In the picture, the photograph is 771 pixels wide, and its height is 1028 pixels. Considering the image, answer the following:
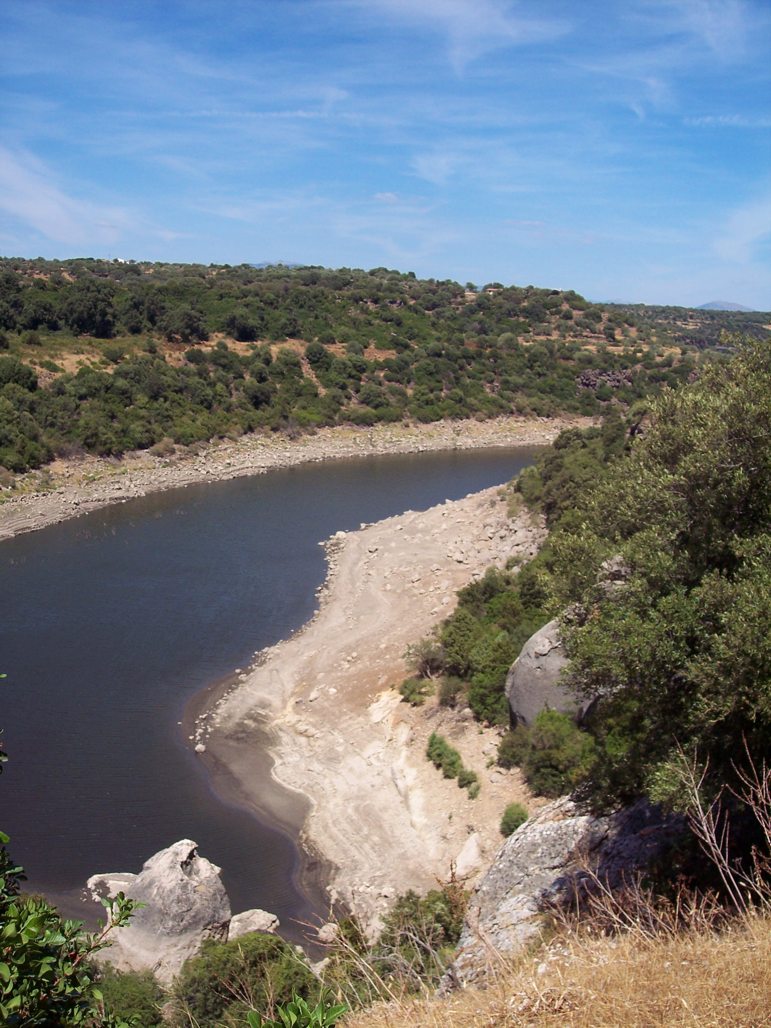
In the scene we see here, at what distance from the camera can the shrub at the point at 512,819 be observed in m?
13.6

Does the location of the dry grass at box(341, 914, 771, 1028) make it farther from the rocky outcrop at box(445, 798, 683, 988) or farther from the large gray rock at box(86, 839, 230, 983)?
the large gray rock at box(86, 839, 230, 983)

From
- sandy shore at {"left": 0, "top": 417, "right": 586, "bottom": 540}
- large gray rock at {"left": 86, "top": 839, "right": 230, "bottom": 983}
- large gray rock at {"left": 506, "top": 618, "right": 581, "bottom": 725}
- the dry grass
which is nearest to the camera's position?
the dry grass

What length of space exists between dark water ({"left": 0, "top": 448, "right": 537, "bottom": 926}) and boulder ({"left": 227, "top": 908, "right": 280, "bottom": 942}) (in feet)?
2.33

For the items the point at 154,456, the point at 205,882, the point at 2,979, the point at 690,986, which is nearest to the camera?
the point at 2,979

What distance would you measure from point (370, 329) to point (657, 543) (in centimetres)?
6806

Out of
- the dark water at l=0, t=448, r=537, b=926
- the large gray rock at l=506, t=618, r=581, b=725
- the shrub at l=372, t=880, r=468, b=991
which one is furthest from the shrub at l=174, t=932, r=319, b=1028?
the large gray rock at l=506, t=618, r=581, b=725

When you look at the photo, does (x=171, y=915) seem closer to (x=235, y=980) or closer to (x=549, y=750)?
(x=235, y=980)

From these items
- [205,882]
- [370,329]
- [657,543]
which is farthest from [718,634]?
[370,329]

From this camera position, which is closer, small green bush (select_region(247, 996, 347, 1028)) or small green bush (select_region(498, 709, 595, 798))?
small green bush (select_region(247, 996, 347, 1028))

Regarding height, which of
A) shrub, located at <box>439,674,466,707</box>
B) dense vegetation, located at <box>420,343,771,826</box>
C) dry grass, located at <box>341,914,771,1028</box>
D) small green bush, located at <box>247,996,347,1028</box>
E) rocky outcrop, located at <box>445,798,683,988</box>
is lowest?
shrub, located at <box>439,674,466,707</box>

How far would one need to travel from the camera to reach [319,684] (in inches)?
833

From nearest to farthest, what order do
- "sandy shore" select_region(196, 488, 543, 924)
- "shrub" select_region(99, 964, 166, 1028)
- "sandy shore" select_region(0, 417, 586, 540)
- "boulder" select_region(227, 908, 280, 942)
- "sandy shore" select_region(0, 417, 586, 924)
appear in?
1. "shrub" select_region(99, 964, 166, 1028)
2. "boulder" select_region(227, 908, 280, 942)
3. "sandy shore" select_region(196, 488, 543, 924)
4. "sandy shore" select_region(0, 417, 586, 924)
5. "sandy shore" select_region(0, 417, 586, 540)

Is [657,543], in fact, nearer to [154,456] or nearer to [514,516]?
[514,516]

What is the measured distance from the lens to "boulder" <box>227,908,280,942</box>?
12539 mm
